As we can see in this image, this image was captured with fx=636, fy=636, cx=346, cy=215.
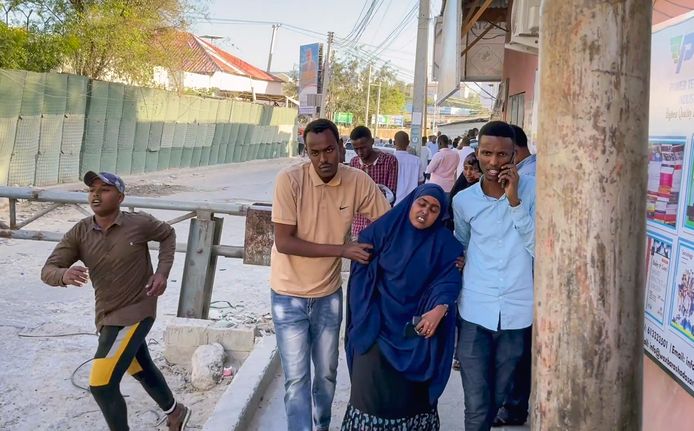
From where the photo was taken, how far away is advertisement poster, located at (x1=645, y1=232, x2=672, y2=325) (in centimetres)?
236

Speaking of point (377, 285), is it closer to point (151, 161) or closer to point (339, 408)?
point (339, 408)

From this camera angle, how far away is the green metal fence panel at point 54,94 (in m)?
14.2

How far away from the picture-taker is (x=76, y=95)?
15.4m

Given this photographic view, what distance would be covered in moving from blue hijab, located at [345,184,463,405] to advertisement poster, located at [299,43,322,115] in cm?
1711

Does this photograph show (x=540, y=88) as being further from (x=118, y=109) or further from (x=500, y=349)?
(x=118, y=109)

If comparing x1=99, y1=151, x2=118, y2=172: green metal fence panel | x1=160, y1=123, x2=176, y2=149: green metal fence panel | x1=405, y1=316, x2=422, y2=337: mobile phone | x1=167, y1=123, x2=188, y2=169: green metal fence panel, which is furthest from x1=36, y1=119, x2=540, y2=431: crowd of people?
x1=167, y1=123, x2=188, y2=169: green metal fence panel

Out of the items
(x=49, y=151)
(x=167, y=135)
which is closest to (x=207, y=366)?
(x=49, y=151)

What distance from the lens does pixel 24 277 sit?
7.08m

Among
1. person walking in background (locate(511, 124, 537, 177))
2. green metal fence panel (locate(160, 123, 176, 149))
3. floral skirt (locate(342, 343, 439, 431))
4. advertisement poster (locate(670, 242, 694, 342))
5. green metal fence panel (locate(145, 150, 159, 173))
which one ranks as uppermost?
green metal fence panel (locate(160, 123, 176, 149))

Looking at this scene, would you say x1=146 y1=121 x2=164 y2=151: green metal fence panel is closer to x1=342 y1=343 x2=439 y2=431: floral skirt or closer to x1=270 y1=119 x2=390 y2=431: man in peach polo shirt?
x1=270 y1=119 x2=390 y2=431: man in peach polo shirt

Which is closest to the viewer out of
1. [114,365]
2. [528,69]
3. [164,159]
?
[114,365]

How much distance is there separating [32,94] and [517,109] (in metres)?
10.2

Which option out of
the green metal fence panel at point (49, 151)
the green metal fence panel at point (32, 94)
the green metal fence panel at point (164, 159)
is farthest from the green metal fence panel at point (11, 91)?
the green metal fence panel at point (164, 159)

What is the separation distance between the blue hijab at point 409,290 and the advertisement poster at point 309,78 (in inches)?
674
